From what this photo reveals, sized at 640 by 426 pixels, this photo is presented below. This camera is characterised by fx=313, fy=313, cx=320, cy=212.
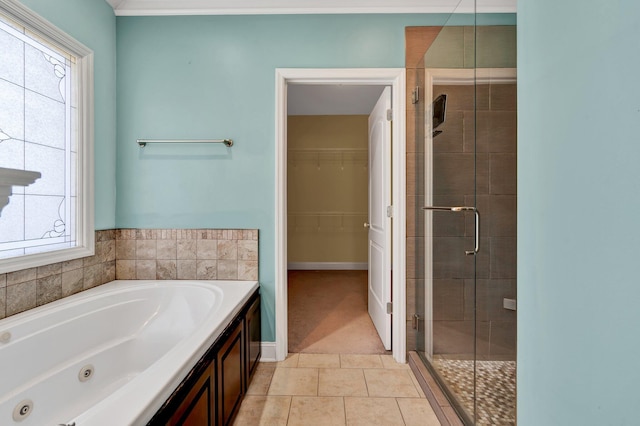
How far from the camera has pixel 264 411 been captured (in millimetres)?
1687

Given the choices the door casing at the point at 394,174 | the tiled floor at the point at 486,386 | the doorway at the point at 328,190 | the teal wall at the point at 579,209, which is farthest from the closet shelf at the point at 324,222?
the teal wall at the point at 579,209

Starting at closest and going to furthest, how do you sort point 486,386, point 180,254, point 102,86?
point 486,386 < point 102,86 < point 180,254

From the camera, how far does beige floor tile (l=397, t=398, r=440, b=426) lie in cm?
162

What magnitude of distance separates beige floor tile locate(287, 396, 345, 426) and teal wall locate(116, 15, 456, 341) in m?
0.61

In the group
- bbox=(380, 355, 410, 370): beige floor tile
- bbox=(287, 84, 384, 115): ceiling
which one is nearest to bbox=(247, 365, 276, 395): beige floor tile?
bbox=(380, 355, 410, 370): beige floor tile

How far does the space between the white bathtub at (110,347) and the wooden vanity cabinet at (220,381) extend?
0.04m

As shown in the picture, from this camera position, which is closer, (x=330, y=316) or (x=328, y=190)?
(x=330, y=316)

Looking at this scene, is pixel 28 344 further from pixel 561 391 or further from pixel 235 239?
pixel 561 391

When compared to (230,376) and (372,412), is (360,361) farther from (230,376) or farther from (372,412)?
(230,376)

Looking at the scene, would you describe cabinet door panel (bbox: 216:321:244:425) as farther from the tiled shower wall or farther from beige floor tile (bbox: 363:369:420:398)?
beige floor tile (bbox: 363:369:420:398)

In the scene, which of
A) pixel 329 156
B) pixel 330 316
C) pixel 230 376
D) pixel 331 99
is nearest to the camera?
pixel 230 376

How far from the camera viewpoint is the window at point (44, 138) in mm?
1581

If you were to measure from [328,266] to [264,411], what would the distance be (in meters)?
3.59

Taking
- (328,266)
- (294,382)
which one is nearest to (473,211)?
(294,382)
